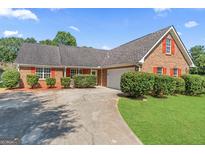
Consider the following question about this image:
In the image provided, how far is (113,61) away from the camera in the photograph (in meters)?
22.0

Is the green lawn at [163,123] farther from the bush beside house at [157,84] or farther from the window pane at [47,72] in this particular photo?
the window pane at [47,72]

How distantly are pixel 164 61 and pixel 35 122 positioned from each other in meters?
14.4

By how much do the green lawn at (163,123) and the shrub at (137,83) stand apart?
143 cm

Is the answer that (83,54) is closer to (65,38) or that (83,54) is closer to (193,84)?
(193,84)

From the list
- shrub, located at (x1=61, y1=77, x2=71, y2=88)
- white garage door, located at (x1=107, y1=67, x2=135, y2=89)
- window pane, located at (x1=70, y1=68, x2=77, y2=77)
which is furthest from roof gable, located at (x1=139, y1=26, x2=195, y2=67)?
window pane, located at (x1=70, y1=68, x2=77, y2=77)

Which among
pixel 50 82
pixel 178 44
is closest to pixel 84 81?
pixel 50 82

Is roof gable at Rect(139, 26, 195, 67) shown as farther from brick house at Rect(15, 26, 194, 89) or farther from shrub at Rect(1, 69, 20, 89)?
shrub at Rect(1, 69, 20, 89)

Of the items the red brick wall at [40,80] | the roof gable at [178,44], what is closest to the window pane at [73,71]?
the red brick wall at [40,80]

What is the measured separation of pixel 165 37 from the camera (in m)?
18.4

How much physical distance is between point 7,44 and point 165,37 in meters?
→ 54.9

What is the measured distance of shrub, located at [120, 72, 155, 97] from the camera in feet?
42.9
